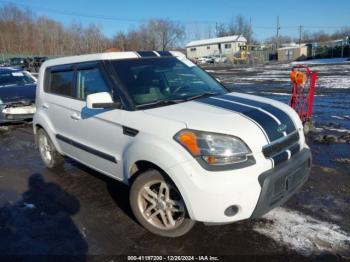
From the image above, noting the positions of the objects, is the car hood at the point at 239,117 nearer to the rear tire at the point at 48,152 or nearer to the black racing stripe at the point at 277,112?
the black racing stripe at the point at 277,112

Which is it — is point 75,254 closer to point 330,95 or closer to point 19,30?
point 330,95

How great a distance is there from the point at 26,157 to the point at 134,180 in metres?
4.25

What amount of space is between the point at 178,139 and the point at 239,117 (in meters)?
0.64

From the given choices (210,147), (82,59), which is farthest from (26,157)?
(210,147)

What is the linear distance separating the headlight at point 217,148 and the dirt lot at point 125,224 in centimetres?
94

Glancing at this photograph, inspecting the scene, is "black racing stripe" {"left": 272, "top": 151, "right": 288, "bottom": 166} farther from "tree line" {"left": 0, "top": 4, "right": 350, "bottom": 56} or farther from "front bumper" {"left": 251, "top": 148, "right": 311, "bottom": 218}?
"tree line" {"left": 0, "top": 4, "right": 350, "bottom": 56}

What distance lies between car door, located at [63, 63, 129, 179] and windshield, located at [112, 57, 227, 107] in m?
0.24

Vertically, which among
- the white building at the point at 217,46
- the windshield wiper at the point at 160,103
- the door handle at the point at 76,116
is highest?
the white building at the point at 217,46

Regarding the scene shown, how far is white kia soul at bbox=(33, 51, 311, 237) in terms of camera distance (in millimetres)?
3137

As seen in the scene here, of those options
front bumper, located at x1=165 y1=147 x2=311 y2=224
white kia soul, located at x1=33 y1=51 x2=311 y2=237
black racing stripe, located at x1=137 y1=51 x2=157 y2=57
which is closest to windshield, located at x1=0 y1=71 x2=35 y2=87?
white kia soul, located at x1=33 y1=51 x2=311 y2=237

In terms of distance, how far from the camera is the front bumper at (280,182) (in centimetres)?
314

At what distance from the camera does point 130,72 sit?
13.8 ft

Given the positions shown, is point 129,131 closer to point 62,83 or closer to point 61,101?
point 61,101

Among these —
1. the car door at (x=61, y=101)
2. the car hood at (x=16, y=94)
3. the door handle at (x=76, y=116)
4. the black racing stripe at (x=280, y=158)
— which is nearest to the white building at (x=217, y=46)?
the car hood at (x=16, y=94)
